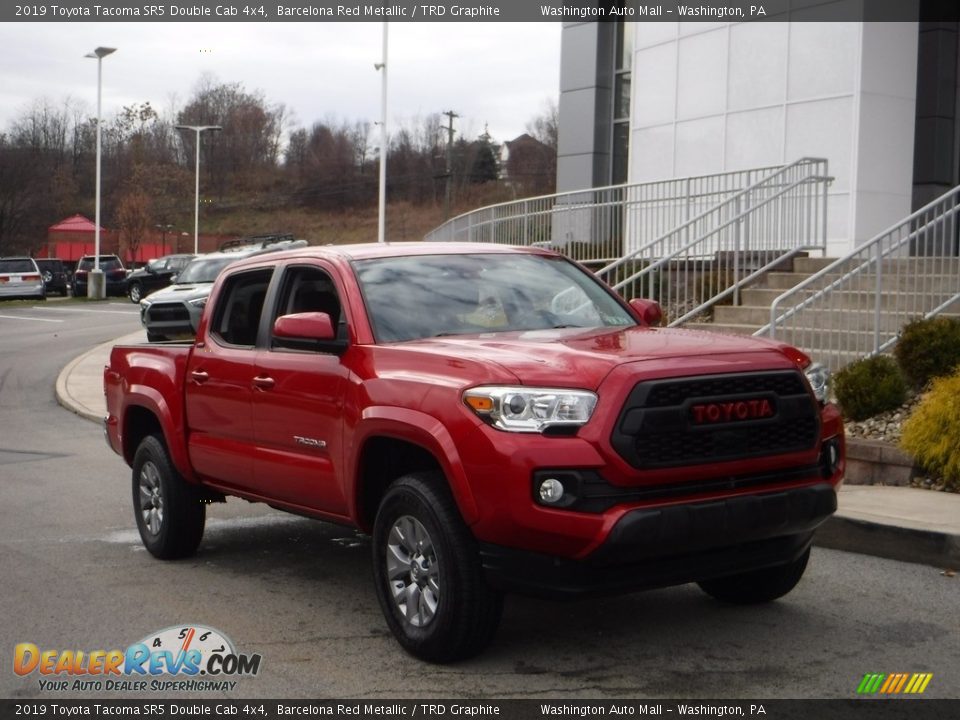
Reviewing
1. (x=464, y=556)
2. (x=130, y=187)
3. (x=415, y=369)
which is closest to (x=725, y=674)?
(x=464, y=556)

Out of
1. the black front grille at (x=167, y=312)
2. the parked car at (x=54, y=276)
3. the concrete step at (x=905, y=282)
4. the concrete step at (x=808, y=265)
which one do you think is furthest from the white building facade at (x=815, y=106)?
the parked car at (x=54, y=276)

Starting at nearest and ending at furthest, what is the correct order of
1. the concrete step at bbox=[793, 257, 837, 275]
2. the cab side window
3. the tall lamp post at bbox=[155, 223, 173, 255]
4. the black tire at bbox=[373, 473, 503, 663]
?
the black tire at bbox=[373, 473, 503, 663]
the cab side window
the concrete step at bbox=[793, 257, 837, 275]
the tall lamp post at bbox=[155, 223, 173, 255]

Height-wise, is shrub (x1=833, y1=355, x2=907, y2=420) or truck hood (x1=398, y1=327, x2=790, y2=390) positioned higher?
truck hood (x1=398, y1=327, x2=790, y2=390)

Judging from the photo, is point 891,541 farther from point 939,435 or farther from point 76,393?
point 76,393

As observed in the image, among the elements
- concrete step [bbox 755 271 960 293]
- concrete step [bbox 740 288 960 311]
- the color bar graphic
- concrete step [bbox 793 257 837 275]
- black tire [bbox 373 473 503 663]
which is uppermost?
concrete step [bbox 793 257 837 275]

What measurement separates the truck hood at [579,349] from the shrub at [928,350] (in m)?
5.39

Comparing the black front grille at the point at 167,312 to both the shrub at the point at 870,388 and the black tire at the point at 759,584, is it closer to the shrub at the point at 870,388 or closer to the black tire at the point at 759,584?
the shrub at the point at 870,388

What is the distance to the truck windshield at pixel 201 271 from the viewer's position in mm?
24625

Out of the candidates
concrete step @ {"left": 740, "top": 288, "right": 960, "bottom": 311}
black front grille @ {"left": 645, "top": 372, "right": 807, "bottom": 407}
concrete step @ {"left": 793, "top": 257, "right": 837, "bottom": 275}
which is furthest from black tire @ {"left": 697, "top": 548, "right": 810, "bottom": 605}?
concrete step @ {"left": 793, "top": 257, "right": 837, "bottom": 275}

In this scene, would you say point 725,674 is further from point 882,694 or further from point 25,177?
point 25,177

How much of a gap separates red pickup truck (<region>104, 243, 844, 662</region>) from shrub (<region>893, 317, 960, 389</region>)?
4.79 metres

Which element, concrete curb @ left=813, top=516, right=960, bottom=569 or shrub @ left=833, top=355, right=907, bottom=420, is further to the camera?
shrub @ left=833, top=355, right=907, bottom=420

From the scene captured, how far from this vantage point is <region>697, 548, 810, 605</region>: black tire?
616cm

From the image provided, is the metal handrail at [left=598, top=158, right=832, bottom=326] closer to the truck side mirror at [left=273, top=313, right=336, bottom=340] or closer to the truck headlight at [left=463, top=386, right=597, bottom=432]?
the truck side mirror at [left=273, top=313, right=336, bottom=340]
